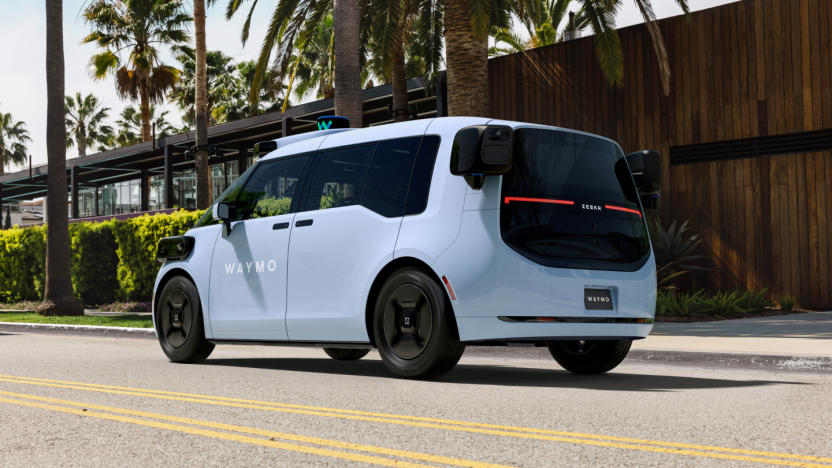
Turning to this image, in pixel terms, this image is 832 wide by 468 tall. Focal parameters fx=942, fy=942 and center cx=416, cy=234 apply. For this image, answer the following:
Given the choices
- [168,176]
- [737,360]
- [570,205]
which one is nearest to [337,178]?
[570,205]

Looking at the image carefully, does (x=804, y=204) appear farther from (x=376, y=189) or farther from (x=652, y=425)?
(x=652, y=425)

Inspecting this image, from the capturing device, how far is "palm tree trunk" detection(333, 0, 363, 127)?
17.6 m

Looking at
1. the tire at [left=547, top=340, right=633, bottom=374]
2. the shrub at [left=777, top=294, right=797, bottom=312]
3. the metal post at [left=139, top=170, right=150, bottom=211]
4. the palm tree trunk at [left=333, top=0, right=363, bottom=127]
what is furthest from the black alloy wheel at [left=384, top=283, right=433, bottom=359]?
the metal post at [left=139, top=170, right=150, bottom=211]

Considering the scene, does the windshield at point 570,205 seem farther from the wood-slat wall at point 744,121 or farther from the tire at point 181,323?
the wood-slat wall at point 744,121

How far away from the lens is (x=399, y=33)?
20.5 m

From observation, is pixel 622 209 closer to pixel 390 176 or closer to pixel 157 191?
pixel 390 176

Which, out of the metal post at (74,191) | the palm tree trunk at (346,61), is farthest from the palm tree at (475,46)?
the metal post at (74,191)

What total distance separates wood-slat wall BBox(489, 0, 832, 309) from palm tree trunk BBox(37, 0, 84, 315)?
12.7 meters

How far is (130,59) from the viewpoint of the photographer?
139 ft

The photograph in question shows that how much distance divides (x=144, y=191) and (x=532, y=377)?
122 feet

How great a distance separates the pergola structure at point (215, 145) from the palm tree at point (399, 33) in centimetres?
50

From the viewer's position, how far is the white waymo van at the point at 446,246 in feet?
24.6

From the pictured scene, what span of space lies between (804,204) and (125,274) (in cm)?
1619

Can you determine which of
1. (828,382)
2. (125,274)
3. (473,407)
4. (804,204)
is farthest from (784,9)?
(125,274)
